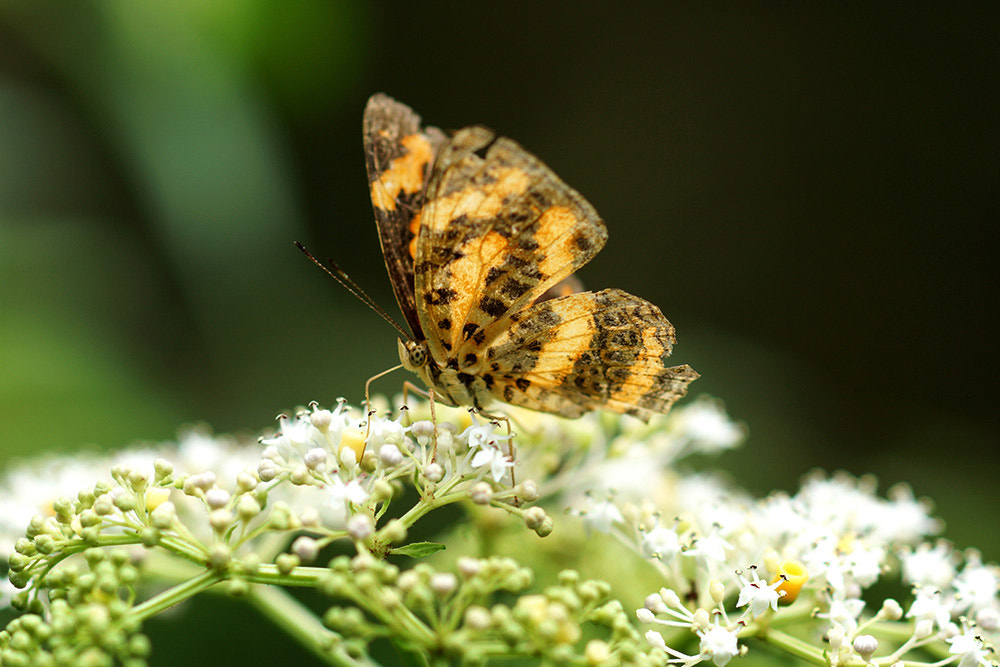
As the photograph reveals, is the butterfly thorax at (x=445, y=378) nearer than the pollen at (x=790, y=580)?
No

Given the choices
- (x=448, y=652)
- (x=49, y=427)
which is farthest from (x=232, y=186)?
(x=448, y=652)

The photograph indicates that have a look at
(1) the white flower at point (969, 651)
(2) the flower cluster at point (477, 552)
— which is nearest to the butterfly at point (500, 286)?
(2) the flower cluster at point (477, 552)

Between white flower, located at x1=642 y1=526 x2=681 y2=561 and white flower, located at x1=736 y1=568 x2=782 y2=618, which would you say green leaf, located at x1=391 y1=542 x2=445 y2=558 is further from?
white flower, located at x1=736 y1=568 x2=782 y2=618

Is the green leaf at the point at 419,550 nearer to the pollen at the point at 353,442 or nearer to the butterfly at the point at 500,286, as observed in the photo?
the pollen at the point at 353,442

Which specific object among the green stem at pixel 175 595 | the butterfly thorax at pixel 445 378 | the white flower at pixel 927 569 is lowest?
the green stem at pixel 175 595

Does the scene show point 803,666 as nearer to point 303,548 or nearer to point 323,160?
point 303,548

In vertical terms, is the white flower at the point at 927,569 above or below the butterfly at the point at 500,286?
below

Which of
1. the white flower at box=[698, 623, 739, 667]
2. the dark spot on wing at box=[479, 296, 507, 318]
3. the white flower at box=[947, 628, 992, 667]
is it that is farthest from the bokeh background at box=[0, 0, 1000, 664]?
the white flower at box=[698, 623, 739, 667]

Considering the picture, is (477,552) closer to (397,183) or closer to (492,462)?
(492,462)
